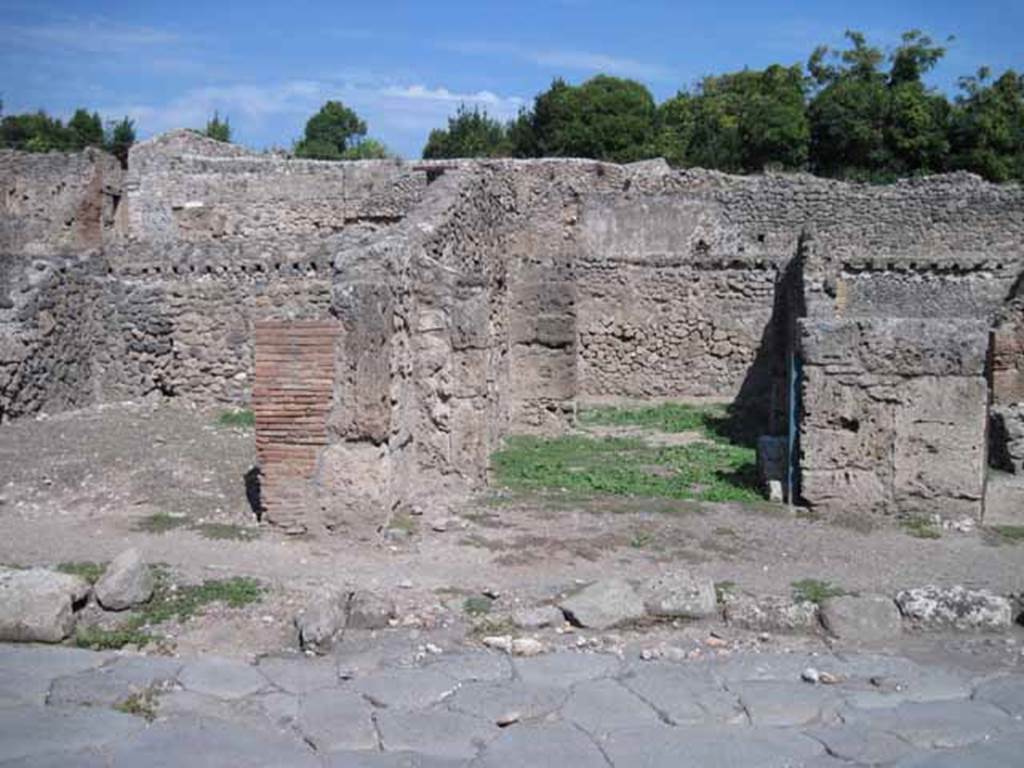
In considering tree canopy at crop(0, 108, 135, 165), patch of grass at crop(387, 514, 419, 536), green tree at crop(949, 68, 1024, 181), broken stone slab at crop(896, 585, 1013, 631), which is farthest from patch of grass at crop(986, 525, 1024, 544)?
tree canopy at crop(0, 108, 135, 165)

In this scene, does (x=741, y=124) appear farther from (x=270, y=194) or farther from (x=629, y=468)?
(x=629, y=468)

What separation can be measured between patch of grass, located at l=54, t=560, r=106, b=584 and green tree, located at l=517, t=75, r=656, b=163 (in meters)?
30.8

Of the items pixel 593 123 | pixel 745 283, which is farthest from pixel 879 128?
pixel 745 283

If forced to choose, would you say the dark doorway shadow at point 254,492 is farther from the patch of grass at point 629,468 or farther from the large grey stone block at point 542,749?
the large grey stone block at point 542,749

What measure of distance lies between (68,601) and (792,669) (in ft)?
11.5

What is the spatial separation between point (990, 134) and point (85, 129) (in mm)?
36860

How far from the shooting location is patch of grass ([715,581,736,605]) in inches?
224

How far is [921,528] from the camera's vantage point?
7.58 meters

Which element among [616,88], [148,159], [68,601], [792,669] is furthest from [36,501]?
[616,88]

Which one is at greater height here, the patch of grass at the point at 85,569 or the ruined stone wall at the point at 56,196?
the ruined stone wall at the point at 56,196

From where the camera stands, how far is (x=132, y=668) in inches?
189

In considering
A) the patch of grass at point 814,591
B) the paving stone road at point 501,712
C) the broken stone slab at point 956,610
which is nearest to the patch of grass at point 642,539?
the patch of grass at point 814,591

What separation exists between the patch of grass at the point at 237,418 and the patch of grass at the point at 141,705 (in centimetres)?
623

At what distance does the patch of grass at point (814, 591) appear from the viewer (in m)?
5.74
